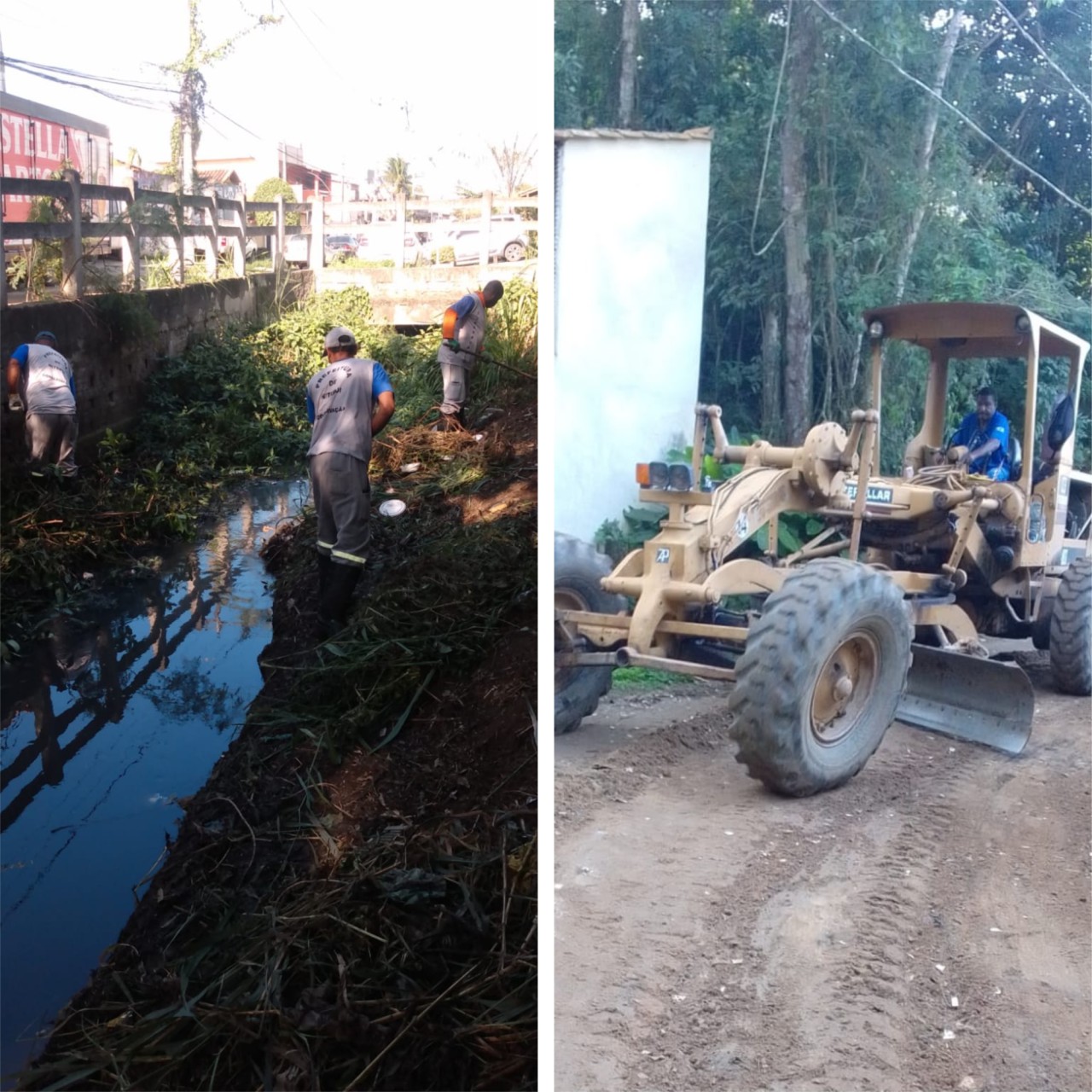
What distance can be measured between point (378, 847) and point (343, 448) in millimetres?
631

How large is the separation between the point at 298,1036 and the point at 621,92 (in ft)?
5.04

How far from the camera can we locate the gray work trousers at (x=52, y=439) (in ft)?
5.98

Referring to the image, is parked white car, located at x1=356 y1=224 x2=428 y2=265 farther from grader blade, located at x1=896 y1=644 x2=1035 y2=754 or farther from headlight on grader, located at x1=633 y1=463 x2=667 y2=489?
grader blade, located at x1=896 y1=644 x2=1035 y2=754

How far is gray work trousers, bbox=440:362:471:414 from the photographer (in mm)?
1786

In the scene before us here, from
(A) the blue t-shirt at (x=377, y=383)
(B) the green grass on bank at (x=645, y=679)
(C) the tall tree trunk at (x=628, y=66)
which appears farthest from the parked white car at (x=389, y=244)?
(B) the green grass on bank at (x=645, y=679)

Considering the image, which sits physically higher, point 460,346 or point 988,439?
point 460,346

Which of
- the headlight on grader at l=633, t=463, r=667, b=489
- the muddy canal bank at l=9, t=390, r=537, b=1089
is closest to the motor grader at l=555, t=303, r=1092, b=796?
the headlight on grader at l=633, t=463, r=667, b=489

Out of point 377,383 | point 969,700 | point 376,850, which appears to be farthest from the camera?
point 969,700

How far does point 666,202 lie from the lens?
182cm

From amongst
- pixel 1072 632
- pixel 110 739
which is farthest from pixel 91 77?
pixel 1072 632

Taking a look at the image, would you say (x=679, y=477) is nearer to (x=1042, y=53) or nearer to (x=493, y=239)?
(x=493, y=239)

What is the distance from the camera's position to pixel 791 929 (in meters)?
1.78

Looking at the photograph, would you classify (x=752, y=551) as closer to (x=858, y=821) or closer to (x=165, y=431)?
(x=858, y=821)

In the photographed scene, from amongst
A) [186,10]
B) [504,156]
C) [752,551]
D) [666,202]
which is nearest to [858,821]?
[752,551]
